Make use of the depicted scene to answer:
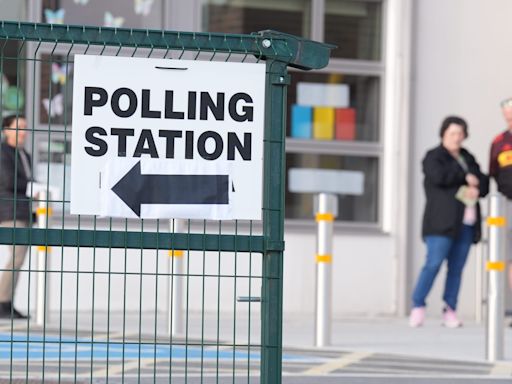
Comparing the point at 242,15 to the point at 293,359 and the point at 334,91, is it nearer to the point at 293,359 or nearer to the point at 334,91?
the point at 334,91

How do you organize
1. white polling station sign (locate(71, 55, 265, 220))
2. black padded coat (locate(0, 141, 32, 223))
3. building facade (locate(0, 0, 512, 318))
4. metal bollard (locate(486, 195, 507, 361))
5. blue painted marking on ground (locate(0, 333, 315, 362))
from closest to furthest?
white polling station sign (locate(71, 55, 265, 220)), blue painted marking on ground (locate(0, 333, 315, 362)), metal bollard (locate(486, 195, 507, 361)), black padded coat (locate(0, 141, 32, 223)), building facade (locate(0, 0, 512, 318))

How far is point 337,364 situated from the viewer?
28.8 ft

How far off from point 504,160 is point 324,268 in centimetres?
276

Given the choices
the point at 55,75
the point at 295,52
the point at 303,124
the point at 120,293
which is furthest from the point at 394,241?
the point at 295,52

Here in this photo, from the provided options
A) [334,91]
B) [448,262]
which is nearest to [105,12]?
[334,91]

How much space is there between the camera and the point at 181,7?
13484 mm

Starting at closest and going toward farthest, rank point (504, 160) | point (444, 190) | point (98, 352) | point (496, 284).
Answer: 1. point (98, 352)
2. point (496, 284)
3. point (444, 190)
4. point (504, 160)

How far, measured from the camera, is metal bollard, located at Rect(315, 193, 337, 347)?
9984mm

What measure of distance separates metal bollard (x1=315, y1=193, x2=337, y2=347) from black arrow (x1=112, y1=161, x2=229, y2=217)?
4.85m

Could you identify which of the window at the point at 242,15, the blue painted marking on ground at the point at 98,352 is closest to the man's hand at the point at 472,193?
the window at the point at 242,15

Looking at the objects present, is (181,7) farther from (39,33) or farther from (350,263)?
(39,33)

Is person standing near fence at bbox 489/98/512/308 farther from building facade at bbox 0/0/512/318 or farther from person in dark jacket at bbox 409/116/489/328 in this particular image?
building facade at bbox 0/0/512/318

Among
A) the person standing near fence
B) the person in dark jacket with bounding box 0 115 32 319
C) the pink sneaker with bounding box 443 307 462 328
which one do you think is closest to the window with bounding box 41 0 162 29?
the person in dark jacket with bounding box 0 115 32 319

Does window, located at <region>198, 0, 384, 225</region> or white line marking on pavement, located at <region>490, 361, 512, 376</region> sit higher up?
window, located at <region>198, 0, 384, 225</region>
